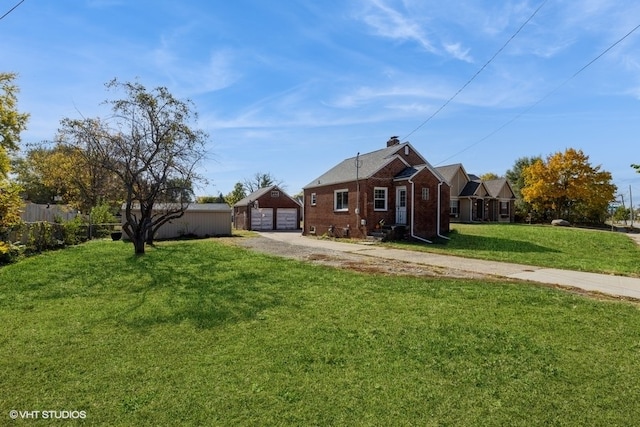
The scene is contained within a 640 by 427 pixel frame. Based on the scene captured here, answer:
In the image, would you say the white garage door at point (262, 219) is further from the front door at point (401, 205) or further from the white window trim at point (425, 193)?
the white window trim at point (425, 193)

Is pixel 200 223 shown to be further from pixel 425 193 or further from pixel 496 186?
pixel 496 186

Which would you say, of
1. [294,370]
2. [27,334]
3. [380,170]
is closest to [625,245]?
[380,170]

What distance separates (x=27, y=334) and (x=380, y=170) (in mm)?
18127

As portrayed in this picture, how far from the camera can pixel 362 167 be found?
23.1 meters

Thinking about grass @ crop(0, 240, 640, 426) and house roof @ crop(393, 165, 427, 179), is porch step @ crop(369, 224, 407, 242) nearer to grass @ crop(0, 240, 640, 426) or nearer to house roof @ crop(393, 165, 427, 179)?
house roof @ crop(393, 165, 427, 179)

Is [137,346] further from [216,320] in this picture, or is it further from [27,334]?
[27,334]

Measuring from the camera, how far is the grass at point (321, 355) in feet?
10.5

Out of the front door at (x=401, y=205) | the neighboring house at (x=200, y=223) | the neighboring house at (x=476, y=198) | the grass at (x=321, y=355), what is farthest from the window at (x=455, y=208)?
the grass at (x=321, y=355)

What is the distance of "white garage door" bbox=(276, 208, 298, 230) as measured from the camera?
35469 millimetres

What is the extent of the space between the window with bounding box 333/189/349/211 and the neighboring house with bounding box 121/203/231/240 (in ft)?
27.2

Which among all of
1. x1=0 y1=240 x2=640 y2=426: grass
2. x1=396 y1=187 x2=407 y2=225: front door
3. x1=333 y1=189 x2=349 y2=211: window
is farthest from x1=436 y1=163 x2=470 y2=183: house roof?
x1=0 y1=240 x2=640 y2=426: grass

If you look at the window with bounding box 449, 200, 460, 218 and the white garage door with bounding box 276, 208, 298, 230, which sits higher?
the window with bounding box 449, 200, 460, 218

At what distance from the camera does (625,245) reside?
1759cm

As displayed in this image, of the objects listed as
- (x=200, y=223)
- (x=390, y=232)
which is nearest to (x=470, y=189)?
(x=390, y=232)
